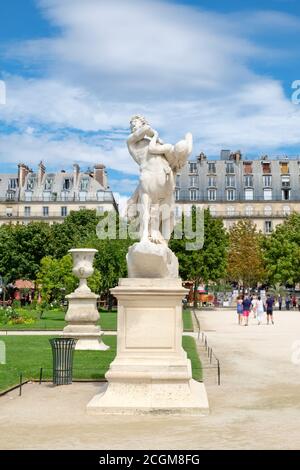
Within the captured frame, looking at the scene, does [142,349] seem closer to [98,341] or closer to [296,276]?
[98,341]

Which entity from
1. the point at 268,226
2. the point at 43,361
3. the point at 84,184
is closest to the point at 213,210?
the point at 268,226

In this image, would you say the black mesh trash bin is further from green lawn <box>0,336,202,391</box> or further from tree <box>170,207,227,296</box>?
tree <box>170,207,227,296</box>

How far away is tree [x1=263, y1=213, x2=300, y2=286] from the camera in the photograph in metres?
68.9

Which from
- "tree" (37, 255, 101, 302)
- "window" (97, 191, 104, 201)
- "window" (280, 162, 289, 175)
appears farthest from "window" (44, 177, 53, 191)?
"tree" (37, 255, 101, 302)

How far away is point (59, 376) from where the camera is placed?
13523 mm

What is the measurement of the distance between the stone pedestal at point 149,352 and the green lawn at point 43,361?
3.25 metres

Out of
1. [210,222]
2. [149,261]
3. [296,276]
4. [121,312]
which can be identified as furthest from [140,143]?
[296,276]

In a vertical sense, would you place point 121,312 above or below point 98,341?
above

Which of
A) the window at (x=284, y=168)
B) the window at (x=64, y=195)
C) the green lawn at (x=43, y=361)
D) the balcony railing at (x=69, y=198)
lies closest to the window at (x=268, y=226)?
the window at (x=284, y=168)

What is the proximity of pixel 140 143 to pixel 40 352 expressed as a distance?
10.1 meters

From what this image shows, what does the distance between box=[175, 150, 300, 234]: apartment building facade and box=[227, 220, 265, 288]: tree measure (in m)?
20.7

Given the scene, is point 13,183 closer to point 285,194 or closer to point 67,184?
point 67,184

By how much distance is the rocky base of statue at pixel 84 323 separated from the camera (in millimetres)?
20812

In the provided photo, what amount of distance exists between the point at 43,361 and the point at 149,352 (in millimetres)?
7576
